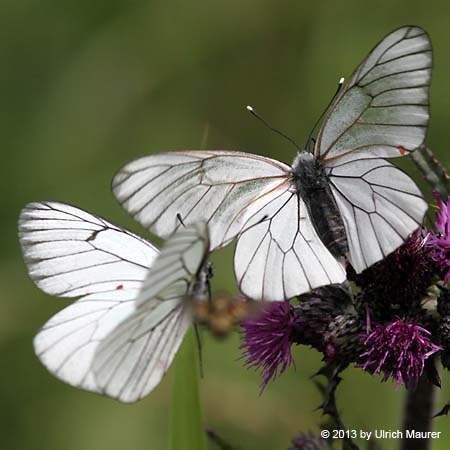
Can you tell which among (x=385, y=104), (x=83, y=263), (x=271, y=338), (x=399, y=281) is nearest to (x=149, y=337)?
(x=83, y=263)

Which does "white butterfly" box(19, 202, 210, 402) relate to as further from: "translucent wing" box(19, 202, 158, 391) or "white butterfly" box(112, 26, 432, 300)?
"white butterfly" box(112, 26, 432, 300)

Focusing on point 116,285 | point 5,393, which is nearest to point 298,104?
point 5,393

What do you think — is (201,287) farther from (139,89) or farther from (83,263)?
(139,89)

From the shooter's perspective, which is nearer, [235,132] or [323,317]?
[323,317]

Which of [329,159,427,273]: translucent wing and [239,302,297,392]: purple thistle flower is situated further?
[239,302,297,392]: purple thistle flower

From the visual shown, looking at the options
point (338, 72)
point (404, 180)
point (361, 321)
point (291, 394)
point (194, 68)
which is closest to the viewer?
point (404, 180)

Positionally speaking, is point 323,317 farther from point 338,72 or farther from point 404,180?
point 338,72

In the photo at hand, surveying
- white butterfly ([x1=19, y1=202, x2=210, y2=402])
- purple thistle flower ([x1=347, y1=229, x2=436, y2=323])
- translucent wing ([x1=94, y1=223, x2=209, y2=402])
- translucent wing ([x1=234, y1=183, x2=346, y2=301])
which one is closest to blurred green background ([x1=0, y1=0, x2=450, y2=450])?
purple thistle flower ([x1=347, y1=229, x2=436, y2=323])
